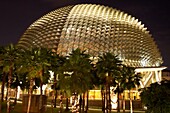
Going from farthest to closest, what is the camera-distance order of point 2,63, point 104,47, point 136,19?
point 136,19, point 104,47, point 2,63

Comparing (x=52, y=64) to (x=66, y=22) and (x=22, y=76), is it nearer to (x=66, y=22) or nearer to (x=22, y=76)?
(x=22, y=76)

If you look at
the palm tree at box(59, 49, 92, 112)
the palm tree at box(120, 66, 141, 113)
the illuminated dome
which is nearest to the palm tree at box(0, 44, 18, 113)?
the palm tree at box(59, 49, 92, 112)

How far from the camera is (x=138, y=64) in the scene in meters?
91.7

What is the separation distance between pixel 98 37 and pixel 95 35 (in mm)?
1231

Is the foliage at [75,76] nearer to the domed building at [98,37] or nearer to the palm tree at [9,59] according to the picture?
the palm tree at [9,59]

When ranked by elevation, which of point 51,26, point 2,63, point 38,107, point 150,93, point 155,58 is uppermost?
point 51,26

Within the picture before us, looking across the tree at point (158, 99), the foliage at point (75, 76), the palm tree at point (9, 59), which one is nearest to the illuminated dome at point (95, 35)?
the palm tree at point (9, 59)

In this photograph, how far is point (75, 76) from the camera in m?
44.9

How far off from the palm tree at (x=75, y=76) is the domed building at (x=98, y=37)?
135 ft

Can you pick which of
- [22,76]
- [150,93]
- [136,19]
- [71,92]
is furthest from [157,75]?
[150,93]

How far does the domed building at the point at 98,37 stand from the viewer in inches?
3524

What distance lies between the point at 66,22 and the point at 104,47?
16568mm

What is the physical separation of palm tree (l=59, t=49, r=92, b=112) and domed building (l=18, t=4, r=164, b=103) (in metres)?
41.1

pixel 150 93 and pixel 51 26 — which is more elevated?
pixel 51 26
